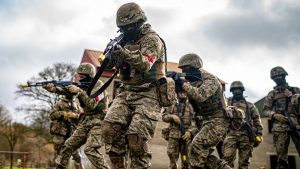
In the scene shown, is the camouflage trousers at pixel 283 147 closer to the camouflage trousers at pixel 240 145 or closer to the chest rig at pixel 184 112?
the camouflage trousers at pixel 240 145

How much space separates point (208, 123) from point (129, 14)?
8.91ft

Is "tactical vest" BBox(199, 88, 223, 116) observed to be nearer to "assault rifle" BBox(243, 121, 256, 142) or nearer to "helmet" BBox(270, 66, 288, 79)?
"assault rifle" BBox(243, 121, 256, 142)

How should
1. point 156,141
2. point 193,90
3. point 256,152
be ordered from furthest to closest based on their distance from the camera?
point 256,152 → point 156,141 → point 193,90

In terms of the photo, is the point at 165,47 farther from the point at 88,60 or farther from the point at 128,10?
the point at 88,60

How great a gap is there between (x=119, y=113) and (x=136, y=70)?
2.00 ft

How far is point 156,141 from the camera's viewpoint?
2430 centimetres

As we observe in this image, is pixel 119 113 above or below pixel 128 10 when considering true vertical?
below

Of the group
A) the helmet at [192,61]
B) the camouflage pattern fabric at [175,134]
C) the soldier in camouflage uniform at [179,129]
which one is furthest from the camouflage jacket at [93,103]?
the camouflage pattern fabric at [175,134]

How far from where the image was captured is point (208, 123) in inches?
244

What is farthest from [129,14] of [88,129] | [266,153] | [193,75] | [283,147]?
[266,153]

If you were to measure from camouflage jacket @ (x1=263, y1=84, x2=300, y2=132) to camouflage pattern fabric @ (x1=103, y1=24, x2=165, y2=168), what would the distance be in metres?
5.71

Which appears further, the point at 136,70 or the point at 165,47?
the point at 165,47

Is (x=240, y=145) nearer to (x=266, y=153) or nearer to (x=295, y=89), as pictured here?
(x=295, y=89)

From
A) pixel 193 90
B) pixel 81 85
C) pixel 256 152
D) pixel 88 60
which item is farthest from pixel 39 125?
pixel 193 90
